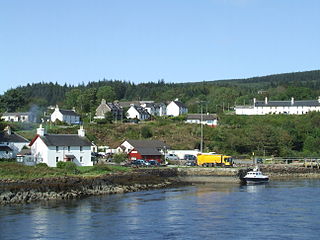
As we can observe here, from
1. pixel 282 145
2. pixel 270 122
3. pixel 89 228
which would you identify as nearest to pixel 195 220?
pixel 89 228

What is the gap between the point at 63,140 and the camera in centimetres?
6406

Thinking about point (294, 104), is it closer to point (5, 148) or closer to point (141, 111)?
point (141, 111)

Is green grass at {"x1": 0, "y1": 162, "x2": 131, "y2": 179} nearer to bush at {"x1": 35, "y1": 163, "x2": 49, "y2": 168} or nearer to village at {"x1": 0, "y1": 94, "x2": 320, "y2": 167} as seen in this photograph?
bush at {"x1": 35, "y1": 163, "x2": 49, "y2": 168}

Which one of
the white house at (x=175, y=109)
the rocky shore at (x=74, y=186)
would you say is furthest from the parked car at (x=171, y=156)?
the white house at (x=175, y=109)

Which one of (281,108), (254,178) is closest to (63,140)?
(254,178)

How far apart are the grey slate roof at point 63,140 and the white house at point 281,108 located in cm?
7287

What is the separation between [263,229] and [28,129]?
72980 mm

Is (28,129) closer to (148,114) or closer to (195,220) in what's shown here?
(148,114)

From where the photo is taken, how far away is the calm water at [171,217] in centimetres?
3325

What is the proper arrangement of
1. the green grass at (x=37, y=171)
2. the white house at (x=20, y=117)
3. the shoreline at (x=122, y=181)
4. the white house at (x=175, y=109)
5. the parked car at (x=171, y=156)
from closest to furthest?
the shoreline at (x=122, y=181) → the green grass at (x=37, y=171) → the parked car at (x=171, y=156) → the white house at (x=20, y=117) → the white house at (x=175, y=109)

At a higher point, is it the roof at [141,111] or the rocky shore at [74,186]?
the roof at [141,111]

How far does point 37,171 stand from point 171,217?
751 inches

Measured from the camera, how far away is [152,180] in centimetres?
5953

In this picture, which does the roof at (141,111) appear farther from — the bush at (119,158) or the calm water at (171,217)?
the calm water at (171,217)
